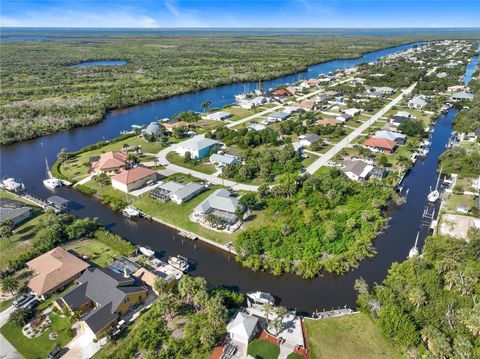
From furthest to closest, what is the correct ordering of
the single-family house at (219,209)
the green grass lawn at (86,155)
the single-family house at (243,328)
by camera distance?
the green grass lawn at (86,155)
the single-family house at (219,209)
the single-family house at (243,328)

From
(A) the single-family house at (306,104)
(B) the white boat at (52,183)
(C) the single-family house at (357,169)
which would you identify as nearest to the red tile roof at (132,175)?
(B) the white boat at (52,183)

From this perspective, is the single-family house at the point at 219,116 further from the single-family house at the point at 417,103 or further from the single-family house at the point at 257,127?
the single-family house at the point at 417,103

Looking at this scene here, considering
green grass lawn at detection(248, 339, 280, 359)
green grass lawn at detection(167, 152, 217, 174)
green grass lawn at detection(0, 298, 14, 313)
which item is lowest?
green grass lawn at detection(0, 298, 14, 313)

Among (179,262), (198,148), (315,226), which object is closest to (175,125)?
(198,148)

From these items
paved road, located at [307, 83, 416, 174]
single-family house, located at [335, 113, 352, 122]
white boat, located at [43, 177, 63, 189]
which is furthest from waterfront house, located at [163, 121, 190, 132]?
single-family house, located at [335, 113, 352, 122]

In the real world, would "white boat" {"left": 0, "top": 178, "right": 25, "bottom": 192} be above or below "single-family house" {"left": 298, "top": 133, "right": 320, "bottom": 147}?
below

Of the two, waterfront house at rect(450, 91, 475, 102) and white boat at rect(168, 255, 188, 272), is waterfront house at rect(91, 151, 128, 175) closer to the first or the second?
white boat at rect(168, 255, 188, 272)

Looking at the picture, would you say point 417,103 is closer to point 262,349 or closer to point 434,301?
point 434,301
